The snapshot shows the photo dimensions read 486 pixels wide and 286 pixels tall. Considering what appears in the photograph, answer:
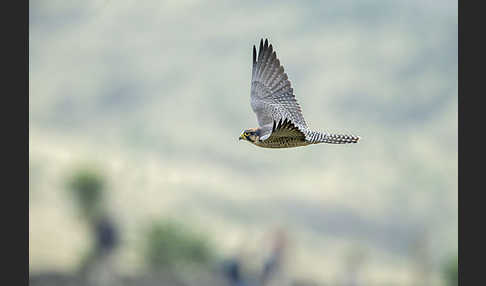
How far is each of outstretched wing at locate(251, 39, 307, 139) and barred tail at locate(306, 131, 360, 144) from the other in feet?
2.12

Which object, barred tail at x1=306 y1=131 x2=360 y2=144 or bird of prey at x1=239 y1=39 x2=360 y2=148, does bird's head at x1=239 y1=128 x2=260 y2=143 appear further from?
barred tail at x1=306 y1=131 x2=360 y2=144

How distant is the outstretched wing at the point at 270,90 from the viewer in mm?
4965

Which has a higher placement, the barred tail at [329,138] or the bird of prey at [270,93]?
the bird of prey at [270,93]

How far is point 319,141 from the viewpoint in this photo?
13.9ft

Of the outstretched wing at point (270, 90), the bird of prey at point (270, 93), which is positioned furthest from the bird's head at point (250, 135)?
the outstretched wing at point (270, 90)

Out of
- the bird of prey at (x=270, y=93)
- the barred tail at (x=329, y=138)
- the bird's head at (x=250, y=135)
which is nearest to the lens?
the barred tail at (x=329, y=138)

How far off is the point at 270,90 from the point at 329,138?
0.97 metres

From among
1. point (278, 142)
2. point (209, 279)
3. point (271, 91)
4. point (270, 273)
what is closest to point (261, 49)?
point (271, 91)

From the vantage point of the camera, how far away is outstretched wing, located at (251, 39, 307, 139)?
16.3 ft

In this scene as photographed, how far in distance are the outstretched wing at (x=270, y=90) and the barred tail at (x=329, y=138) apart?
645 mm

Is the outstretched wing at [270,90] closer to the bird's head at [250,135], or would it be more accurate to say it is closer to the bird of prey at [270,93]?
the bird of prey at [270,93]

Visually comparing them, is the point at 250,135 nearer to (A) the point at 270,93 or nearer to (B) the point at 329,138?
(B) the point at 329,138

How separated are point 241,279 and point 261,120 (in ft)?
26.4

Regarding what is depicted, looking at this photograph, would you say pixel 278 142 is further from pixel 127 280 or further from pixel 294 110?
pixel 127 280
